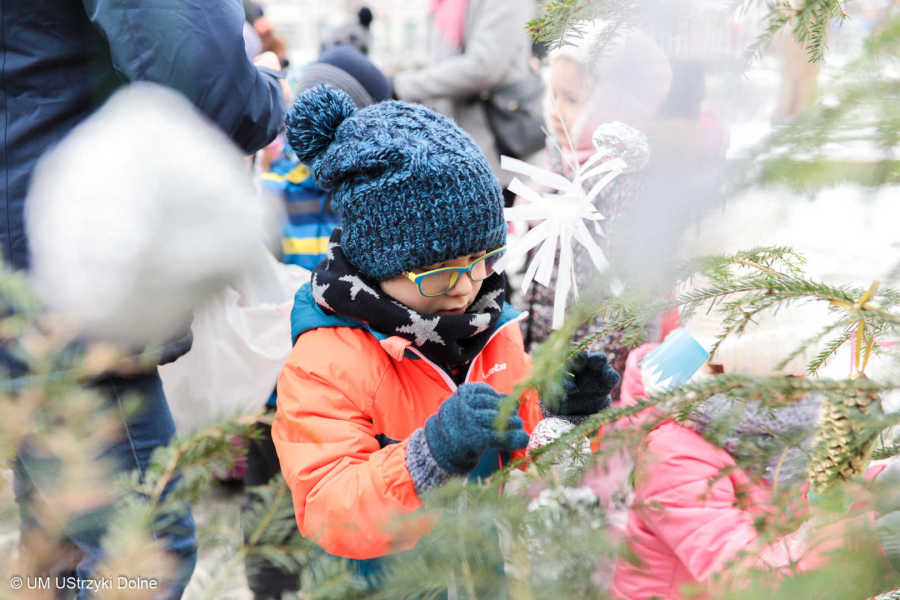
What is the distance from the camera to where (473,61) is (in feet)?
9.61

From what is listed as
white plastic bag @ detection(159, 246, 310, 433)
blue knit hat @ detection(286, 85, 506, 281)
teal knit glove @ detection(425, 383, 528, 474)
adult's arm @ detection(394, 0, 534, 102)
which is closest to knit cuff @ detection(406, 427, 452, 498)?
teal knit glove @ detection(425, 383, 528, 474)

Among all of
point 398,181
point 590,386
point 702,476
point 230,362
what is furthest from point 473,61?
point 702,476

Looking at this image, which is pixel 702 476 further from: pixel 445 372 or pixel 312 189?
pixel 312 189

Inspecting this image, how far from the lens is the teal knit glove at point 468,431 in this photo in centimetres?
99

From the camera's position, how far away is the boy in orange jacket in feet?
4.17

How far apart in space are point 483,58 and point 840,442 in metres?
2.55

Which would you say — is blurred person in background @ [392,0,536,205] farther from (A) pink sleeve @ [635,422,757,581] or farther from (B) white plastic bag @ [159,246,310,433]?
(A) pink sleeve @ [635,422,757,581]

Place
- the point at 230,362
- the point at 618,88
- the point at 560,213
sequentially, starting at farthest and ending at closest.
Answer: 1. the point at 230,362
2. the point at 560,213
3. the point at 618,88

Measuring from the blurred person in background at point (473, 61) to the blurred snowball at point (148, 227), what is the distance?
7.35 ft

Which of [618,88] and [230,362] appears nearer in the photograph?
[618,88]

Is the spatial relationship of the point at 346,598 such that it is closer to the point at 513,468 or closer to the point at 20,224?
the point at 513,468

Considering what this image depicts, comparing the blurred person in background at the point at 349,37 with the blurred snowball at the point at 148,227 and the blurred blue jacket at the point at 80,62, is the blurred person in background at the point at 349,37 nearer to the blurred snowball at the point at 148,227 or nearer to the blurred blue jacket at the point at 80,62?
the blurred blue jacket at the point at 80,62

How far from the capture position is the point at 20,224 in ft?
4.20

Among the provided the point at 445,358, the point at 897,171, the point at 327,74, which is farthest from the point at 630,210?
the point at 327,74
